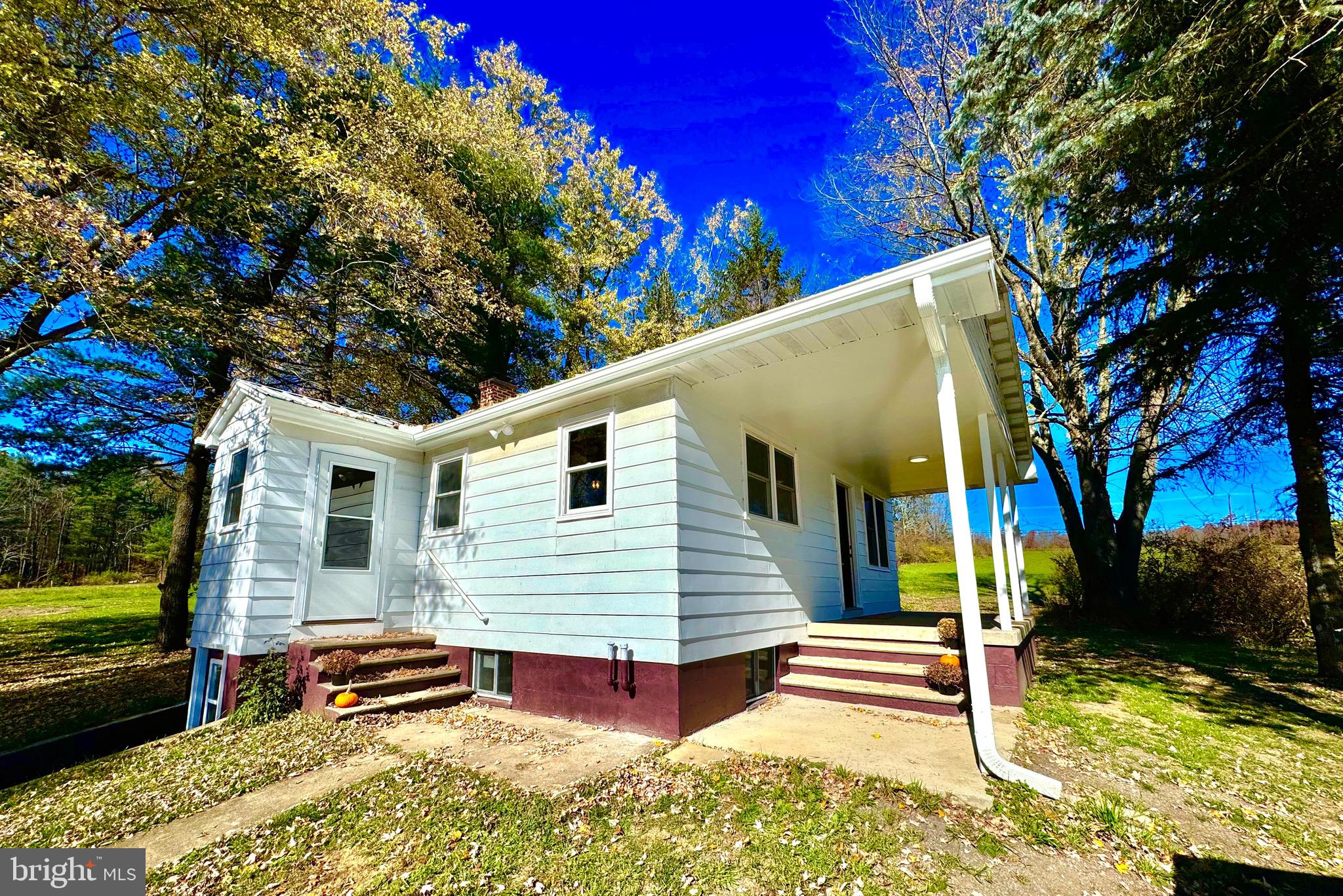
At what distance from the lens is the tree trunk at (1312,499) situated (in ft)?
21.1

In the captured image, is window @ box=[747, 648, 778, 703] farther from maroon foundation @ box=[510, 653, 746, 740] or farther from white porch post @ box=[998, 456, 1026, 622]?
white porch post @ box=[998, 456, 1026, 622]

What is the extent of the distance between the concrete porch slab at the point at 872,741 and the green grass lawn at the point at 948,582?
24.8 ft

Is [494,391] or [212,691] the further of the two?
[494,391]

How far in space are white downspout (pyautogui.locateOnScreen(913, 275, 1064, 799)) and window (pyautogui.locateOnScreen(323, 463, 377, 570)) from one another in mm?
6938

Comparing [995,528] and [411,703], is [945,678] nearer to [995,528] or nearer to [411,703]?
[995,528]

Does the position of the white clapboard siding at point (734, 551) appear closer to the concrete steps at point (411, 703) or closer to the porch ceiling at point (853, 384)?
the porch ceiling at point (853, 384)

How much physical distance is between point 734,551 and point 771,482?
1.38 m

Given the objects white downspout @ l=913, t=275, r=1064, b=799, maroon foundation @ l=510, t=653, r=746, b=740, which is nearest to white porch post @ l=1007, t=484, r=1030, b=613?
white downspout @ l=913, t=275, r=1064, b=799

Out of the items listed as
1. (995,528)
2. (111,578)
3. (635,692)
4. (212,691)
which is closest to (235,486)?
(212,691)

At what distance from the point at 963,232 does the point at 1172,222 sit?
761cm

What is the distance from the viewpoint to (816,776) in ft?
12.5

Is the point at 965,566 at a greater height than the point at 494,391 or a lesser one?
lesser

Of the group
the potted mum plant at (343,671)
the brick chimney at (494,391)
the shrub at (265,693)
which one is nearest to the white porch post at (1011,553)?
the brick chimney at (494,391)

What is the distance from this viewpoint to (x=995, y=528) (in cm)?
682
